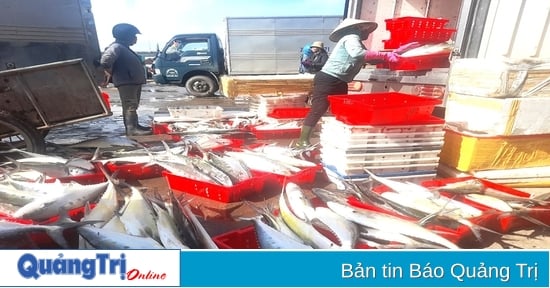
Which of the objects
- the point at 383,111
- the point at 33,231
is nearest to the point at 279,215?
the point at 383,111

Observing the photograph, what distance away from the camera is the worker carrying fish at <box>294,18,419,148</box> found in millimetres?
3578

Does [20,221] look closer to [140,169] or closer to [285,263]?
[140,169]

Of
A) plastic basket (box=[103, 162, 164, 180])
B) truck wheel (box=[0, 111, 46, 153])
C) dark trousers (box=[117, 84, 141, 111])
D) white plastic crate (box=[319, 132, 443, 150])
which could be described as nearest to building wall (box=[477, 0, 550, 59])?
white plastic crate (box=[319, 132, 443, 150])

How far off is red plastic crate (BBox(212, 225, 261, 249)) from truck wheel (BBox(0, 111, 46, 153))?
3.30 m

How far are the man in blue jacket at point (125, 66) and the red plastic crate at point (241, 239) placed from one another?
4.23 m

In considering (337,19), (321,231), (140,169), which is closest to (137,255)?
(321,231)

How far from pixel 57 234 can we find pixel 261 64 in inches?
522

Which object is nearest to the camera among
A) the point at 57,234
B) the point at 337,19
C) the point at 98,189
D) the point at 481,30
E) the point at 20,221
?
the point at 57,234

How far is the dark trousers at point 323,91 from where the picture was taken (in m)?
4.00

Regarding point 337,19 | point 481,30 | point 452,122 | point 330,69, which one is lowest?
point 452,122

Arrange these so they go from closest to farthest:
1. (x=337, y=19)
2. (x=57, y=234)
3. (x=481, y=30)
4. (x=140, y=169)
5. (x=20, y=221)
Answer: (x=57, y=234) → (x=20, y=221) → (x=140, y=169) → (x=481, y=30) → (x=337, y=19)

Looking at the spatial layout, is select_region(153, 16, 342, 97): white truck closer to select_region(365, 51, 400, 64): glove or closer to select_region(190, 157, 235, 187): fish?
select_region(365, 51, 400, 64): glove

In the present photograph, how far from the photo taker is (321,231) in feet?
7.10

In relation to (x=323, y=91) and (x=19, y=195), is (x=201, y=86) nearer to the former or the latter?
(x=323, y=91)
